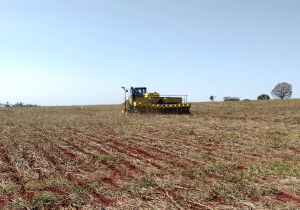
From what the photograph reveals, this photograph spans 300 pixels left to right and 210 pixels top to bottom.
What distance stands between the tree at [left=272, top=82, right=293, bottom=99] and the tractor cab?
6850cm

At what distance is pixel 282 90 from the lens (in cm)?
8231

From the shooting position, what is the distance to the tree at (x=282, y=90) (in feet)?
267

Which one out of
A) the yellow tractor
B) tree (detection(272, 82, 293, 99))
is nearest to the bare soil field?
the yellow tractor

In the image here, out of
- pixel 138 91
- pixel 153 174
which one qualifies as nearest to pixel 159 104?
pixel 138 91

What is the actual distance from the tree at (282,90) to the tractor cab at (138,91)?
68.5 m

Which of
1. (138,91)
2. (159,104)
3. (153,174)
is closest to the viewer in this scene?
(153,174)

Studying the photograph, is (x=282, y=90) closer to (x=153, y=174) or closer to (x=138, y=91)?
(x=138, y=91)

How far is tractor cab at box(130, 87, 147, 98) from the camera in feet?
85.7

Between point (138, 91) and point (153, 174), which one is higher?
point (138, 91)

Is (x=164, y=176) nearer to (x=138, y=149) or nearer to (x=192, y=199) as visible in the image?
(x=192, y=199)

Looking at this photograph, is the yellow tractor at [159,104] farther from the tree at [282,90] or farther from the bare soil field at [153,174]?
the tree at [282,90]

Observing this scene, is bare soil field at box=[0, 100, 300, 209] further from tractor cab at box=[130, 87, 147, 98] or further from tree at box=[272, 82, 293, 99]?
tree at box=[272, 82, 293, 99]

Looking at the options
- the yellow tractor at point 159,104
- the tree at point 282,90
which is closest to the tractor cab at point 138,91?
the yellow tractor at point 159,104

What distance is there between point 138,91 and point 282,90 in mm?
69772
